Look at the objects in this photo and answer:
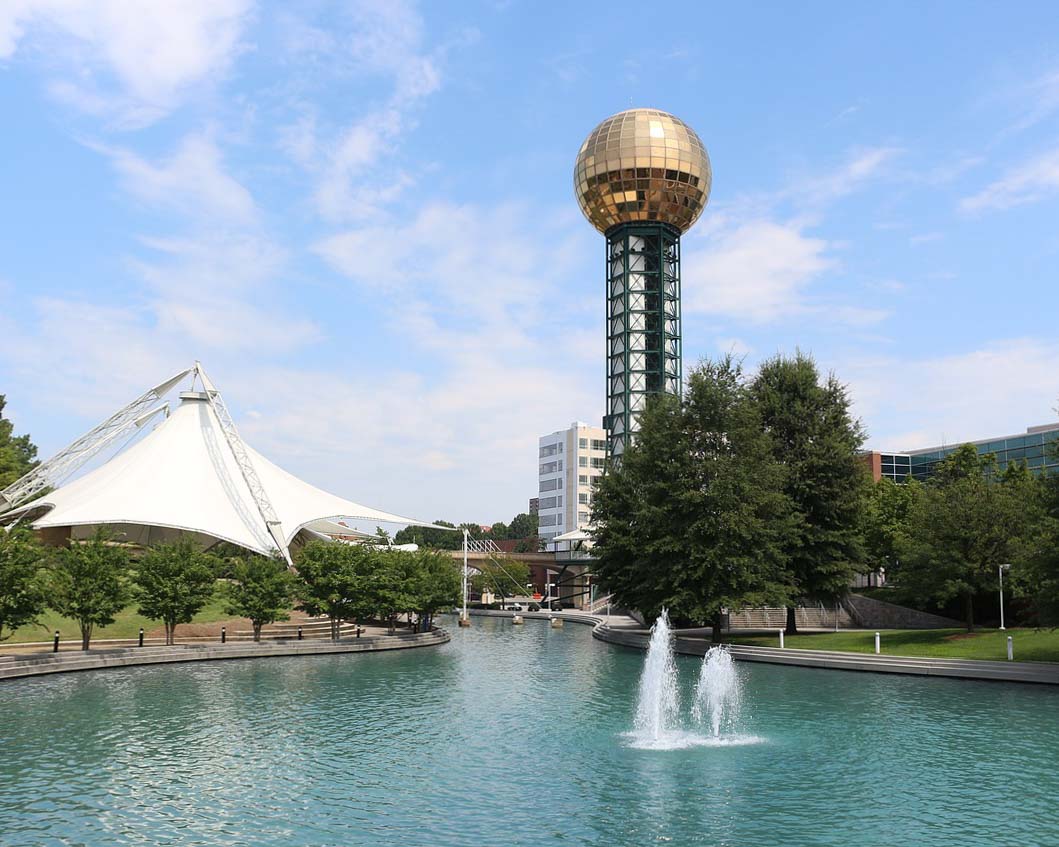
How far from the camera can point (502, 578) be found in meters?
109

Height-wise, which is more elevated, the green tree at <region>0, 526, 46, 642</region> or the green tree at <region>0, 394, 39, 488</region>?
the green tree at <region>0, 394, 39, 488</region>

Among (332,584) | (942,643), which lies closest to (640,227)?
(332,584)

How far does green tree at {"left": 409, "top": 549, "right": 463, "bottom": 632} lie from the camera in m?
55.0

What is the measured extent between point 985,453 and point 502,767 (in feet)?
282

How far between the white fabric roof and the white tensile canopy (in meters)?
0.07

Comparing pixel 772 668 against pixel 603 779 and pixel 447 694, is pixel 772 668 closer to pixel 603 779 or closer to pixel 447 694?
pixel 447 694

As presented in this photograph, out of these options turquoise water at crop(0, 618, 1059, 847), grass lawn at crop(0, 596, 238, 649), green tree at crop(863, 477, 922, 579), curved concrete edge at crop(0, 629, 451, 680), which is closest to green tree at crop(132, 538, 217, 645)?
grass lawn at crop(0, 596, 238, 649)

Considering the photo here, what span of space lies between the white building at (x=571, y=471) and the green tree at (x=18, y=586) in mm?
107036

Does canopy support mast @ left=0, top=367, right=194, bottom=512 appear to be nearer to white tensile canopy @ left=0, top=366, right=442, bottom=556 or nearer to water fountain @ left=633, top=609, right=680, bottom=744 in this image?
white tensile canopy @ left=0, top=366, right=442, bottom=556

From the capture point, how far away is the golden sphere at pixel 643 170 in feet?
307

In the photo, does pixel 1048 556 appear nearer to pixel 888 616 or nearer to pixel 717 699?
pixel 717 699

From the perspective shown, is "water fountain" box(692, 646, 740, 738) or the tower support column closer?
"water fountain" box(692, 646, 740, 738)

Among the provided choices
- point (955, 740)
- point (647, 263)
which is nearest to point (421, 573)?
point (955, 740)

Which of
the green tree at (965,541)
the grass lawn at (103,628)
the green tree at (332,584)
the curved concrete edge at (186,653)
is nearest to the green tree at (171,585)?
the grass lawn at (103,628)
